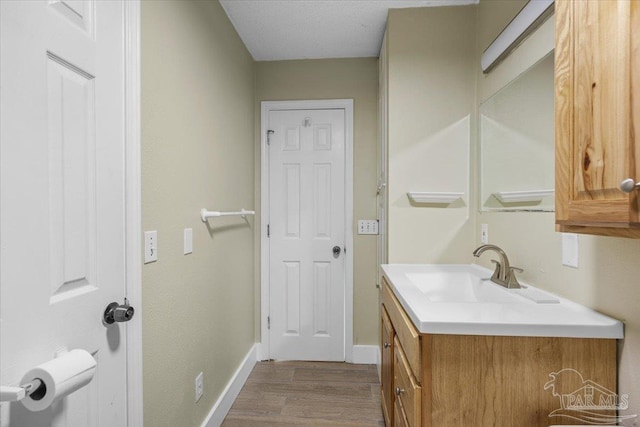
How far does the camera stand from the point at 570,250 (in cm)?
118

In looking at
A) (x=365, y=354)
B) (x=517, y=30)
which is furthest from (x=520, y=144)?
(x=365, y=354)

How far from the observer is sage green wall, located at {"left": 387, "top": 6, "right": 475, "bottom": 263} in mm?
2035

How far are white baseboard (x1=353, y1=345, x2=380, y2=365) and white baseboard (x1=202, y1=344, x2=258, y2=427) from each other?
0.84m

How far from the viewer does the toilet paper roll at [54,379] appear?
68 centimetres

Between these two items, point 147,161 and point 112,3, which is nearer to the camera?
point 112,3

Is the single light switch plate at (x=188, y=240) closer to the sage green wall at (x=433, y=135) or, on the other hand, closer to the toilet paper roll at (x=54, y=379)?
the toilet paper roll at (x=54, y=379)

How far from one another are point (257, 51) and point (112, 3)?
171 cm

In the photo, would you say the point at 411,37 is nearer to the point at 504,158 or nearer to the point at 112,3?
the point at 504,158

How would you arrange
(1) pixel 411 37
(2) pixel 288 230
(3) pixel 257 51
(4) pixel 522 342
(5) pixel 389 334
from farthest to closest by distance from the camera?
(2) pixel 288 230 < (3) pixel 257 51 < (1) pixel 411 37 < (5) pixel 389 334 < (4) pixel 522 342

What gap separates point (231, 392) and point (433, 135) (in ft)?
6.85

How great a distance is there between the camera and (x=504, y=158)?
1687 millimetres

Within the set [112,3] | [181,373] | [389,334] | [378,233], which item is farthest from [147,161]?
[378,233]

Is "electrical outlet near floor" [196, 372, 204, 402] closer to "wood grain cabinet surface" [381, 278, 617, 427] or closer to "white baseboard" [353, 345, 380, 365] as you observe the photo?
"wood grain cabinet surface" [381, 278, 617, 427]

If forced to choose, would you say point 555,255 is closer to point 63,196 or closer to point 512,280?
point 512,280
